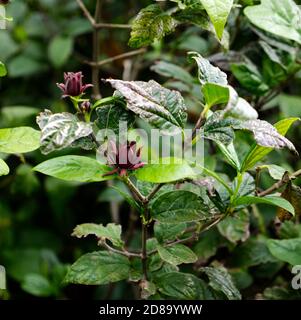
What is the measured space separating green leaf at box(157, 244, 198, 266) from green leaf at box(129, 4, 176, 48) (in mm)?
354

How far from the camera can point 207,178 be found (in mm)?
889

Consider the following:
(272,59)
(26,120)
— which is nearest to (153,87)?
(272,59)

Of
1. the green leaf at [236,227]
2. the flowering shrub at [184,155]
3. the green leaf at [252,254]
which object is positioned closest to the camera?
the flowering shrub at [184,155]

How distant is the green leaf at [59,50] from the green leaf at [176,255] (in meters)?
1.00

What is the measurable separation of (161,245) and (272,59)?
0.51m

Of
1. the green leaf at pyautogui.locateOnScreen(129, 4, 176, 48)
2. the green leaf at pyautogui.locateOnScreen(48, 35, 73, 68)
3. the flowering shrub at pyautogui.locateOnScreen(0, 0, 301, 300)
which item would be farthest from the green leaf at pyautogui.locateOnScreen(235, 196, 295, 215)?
the green leaf at pyautogui.locateOnScreen(48, 35, 73, 68)

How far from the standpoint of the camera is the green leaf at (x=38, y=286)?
1415mm

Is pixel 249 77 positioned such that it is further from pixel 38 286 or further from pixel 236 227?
pixel 38 286

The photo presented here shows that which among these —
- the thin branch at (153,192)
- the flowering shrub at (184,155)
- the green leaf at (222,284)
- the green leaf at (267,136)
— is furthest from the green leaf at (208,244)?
the green leaf at (267,136)

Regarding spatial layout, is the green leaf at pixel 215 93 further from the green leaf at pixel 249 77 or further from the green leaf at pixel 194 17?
the green leaf at pixel 249 77

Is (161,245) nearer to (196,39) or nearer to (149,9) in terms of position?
(149,9)

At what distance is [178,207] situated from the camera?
84 cm

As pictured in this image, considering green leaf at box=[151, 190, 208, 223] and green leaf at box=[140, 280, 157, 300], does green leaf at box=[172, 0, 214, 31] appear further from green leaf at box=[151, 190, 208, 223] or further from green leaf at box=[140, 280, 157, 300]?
green leaf at box=[140, 280, 157, 300]

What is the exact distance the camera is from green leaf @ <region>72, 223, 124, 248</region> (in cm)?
91
